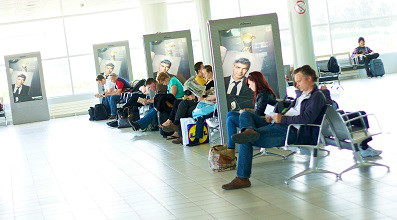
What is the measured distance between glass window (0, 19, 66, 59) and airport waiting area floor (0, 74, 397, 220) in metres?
14.3

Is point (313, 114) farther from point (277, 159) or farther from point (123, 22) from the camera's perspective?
point (123, 22)

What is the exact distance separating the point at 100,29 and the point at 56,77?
239cm

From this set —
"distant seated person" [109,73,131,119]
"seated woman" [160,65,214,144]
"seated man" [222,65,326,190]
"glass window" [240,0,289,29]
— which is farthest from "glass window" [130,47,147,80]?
"seated man" [222,65,326,190]

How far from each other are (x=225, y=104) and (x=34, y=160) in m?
3.66

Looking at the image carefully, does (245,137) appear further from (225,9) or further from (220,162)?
(225,9)

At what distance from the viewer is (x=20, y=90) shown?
74.5ft

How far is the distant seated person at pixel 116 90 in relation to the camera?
18.6 meters

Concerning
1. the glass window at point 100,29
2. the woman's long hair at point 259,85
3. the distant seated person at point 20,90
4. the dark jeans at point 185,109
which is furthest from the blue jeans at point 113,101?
the woman's long hair at point 259,85

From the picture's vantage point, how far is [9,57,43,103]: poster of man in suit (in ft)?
74.2

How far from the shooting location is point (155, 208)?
21.0ft

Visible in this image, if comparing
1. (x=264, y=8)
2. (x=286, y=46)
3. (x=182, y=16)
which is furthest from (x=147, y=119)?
(x=286, y=46)

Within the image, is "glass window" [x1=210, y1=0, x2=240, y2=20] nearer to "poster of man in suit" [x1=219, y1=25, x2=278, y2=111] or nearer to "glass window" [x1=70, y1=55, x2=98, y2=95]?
"glass window" [x1=70, y1=55, x2=98, y2=95]

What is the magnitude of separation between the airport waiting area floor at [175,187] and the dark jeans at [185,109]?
0.64m

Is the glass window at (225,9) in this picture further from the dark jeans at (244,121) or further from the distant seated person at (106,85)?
the dark jeans at (244,121)
